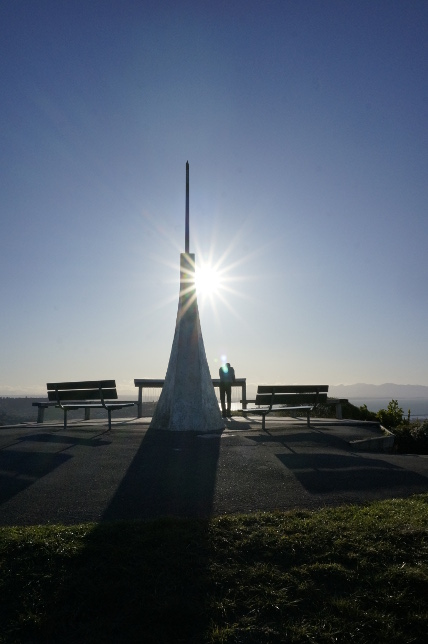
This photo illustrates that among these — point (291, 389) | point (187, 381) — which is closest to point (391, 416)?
point (291, 389)

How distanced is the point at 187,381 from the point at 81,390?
259 centimetres

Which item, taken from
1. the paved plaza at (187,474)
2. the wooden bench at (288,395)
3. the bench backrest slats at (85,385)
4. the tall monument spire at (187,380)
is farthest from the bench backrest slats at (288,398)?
the bench backrest slats at (85,385)

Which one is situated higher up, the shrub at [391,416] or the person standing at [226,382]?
the person standing at [226,382]

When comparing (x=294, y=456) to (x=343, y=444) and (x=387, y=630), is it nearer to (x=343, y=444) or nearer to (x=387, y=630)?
(x=343, y=444)

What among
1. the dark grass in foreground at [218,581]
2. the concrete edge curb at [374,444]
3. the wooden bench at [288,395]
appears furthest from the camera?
the wooden bench at [288,395]

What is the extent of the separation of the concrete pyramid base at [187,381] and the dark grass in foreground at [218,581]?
733 cm

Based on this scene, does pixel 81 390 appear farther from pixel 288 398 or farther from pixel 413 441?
pixel 413 441

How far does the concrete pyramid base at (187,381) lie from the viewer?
40.3 feet

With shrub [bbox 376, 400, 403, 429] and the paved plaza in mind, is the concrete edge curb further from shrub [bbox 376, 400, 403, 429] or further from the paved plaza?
shrub [bbox 376, 400, 403, 429]

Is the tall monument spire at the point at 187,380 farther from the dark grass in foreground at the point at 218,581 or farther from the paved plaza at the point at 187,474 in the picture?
the dark grass in foreground at the point at 218,581

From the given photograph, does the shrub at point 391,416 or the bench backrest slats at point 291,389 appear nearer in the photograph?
the bench backrest slats at point 291,389

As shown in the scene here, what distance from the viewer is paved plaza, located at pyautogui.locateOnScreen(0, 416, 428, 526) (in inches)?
226

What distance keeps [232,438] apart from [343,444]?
2.22m

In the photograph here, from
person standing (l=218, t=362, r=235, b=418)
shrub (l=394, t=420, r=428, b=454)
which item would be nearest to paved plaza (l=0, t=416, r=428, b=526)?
shrub (l=394, t=420, r=428, b=454)
